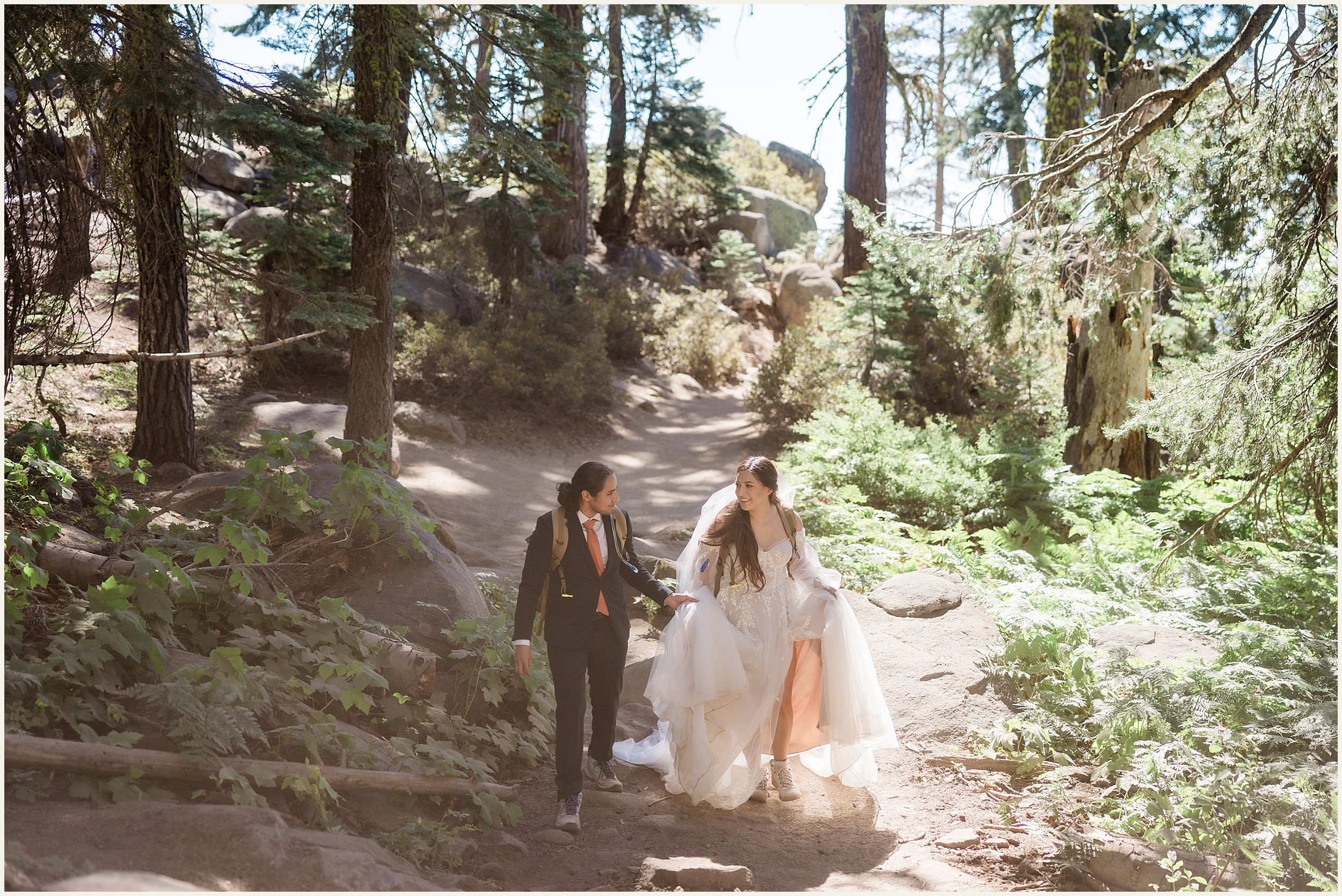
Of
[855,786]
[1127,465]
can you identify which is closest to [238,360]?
[855,786]

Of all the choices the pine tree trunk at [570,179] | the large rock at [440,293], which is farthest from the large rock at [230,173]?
the pine tree trunk at [570,179]

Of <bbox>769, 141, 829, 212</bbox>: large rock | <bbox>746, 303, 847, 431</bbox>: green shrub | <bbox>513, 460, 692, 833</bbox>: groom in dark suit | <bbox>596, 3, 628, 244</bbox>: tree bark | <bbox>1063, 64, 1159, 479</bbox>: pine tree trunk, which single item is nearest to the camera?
<bbox>513, 460, 692, 833</bbox>: groom in dark suit

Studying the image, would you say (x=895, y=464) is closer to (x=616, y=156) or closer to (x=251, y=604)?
(x=251, y=604)

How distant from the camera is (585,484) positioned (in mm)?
4422

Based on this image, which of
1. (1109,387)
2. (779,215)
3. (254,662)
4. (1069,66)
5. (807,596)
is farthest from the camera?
(779,215)

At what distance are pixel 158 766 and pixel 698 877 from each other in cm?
223

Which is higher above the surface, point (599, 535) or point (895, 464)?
point (895, 464)

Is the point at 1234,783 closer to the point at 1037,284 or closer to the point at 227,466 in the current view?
the point at 1037,284

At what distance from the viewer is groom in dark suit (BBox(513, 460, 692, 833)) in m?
4.32

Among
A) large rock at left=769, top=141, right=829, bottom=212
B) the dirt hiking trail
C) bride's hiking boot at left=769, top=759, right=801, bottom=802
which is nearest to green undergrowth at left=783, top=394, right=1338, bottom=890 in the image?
the dirt hiking trail

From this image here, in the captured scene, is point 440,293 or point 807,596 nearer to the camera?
point 807,596

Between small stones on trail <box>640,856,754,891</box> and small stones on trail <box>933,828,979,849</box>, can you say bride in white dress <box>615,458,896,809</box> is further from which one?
small stones on trail <box>640,856,754,891</box>

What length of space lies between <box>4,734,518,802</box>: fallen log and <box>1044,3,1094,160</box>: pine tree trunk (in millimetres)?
11469

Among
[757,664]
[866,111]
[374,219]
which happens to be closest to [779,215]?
[866,111]
